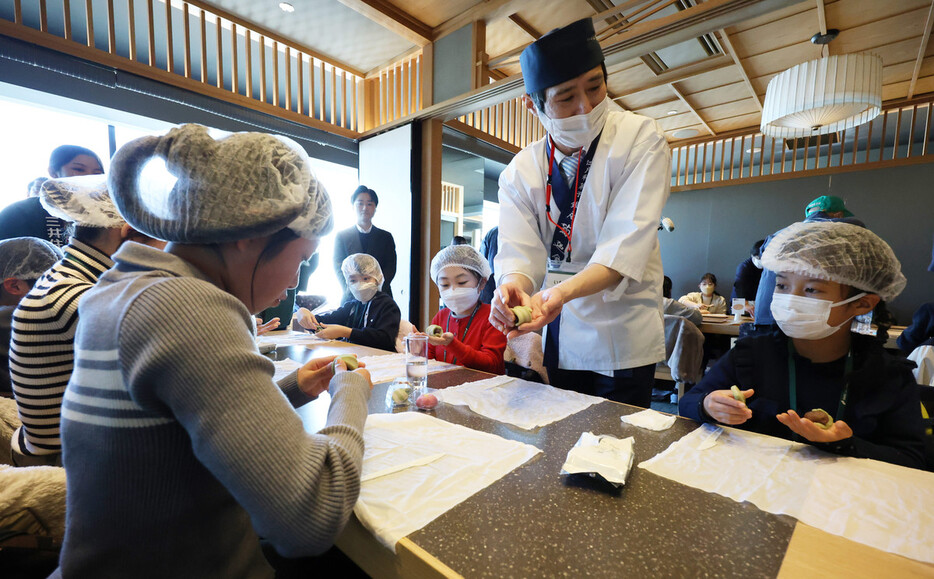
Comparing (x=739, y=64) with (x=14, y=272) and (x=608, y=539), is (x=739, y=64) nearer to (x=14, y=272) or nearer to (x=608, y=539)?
(x=608, y=539)

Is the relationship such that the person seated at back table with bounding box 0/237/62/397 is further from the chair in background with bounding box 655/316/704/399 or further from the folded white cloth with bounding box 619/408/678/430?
the chair in background with bounding box 655/316/704/399

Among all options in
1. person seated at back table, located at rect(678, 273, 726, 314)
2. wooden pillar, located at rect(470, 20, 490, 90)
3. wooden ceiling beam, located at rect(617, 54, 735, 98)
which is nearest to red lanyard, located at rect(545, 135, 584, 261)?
wooden pillar, located at rect(470, 20, 490, 90)

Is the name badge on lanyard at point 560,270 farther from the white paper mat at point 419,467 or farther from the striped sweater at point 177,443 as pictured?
the striped sweater at point 177,443

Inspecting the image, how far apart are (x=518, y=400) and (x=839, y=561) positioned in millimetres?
792

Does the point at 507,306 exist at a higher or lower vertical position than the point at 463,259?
lower

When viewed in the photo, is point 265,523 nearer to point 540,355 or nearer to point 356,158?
point 540,355

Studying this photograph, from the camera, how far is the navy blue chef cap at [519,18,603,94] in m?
1.24

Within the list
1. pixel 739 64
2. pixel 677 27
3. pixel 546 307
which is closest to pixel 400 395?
pixel 546 307

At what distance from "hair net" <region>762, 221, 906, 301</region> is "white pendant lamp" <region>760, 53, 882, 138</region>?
2565mm

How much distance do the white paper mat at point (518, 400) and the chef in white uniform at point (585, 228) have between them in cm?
16

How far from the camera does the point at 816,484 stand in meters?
0.77

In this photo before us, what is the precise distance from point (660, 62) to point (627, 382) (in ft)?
14.0

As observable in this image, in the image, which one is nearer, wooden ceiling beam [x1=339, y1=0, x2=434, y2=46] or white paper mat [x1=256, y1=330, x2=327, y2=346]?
white paper mat [x1=256, y1=330, x2=327, y2=346]

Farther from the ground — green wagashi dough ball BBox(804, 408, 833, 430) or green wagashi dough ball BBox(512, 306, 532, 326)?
green wagashi dough ball BBox(512, 306, 532, 326)
